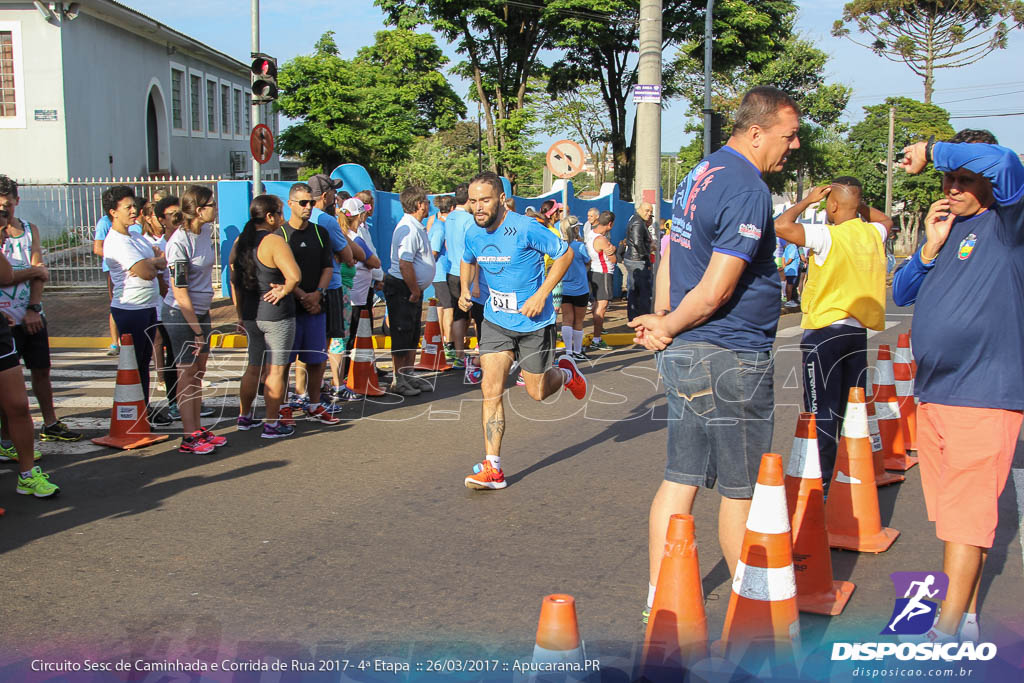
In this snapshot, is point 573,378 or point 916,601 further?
point 573,378

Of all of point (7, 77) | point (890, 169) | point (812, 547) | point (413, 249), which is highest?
point (7, 77)

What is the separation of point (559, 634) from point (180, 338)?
17.3ft

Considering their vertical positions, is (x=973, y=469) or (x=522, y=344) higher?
(x=522, y=344)

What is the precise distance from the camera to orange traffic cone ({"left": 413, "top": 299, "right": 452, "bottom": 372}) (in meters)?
10.7

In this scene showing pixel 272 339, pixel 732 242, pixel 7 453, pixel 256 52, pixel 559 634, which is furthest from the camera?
pixel 256 52

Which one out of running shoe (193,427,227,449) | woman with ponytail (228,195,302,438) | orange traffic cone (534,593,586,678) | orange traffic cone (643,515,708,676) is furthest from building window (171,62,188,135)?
orange traffic cone (534,593,586,678)

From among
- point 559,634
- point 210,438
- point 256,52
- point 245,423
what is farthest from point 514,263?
point 256,52

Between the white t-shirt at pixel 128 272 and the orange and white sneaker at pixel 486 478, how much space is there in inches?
130

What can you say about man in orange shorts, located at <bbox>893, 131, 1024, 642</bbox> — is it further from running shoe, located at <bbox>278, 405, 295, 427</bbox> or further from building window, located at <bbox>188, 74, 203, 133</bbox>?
building window, located at <bbox>188, 74, 203, 133</bbox>

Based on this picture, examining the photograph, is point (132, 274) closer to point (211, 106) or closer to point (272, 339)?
point (272, 339)

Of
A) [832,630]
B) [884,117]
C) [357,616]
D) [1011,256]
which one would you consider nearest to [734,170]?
[1011,256]

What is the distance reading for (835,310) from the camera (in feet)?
17.5

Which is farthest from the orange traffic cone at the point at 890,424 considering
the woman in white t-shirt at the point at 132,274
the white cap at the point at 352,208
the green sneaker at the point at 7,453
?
the green sneaker at the point at 7,453

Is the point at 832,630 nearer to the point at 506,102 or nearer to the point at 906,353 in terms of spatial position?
the point at 906,353
